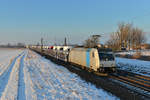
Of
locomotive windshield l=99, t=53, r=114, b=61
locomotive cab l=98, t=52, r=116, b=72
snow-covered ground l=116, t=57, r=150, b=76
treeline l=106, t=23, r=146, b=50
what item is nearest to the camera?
locomotive cab l=98, t=52, r=116, b=72

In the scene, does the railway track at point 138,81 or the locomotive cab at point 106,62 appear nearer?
the railway track at point 138,81

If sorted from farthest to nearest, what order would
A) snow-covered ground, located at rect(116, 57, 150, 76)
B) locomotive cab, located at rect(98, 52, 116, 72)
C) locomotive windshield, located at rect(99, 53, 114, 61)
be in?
snow-covered ground, located at rect(116, 57, 150, 76), locomotive windshield, located at rect(99, 53, 114, 61), locomotive cab, located at rect(98, 52, 116, 72)

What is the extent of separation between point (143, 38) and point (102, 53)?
76.6 meters

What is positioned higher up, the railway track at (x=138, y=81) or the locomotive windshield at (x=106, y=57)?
the locomotive windshield at (x=106, y=57)

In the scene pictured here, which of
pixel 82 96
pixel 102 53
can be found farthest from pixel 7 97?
pixel 102 53

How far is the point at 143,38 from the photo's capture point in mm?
80812

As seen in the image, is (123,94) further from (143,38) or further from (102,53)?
(143,38)

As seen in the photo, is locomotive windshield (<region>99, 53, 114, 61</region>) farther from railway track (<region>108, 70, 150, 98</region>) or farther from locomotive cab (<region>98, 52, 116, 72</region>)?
railway track (<region>108, 70, 150, 98</region>)

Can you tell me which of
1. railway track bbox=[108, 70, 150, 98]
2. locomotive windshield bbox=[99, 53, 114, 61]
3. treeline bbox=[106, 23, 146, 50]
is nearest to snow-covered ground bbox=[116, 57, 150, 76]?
railway track bbox=[108, 70, 150, 98]

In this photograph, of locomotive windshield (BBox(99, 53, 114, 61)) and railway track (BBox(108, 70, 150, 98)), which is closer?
railway track (BBox(108, 70, 150, 98))

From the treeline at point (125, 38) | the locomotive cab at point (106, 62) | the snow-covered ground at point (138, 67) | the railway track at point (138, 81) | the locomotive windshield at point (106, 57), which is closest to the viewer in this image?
the railway track at point (138, 81)

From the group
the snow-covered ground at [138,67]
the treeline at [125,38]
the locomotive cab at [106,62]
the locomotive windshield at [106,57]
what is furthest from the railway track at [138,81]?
the treeline at [125,38]

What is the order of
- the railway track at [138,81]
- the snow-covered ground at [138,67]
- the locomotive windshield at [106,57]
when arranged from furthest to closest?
the snow-covered ground at [138,67] < the locomotive windshield at [106,57] < the railway track at [138,81]

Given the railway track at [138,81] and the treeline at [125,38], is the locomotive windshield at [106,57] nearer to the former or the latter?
the railway track at [138,81]
